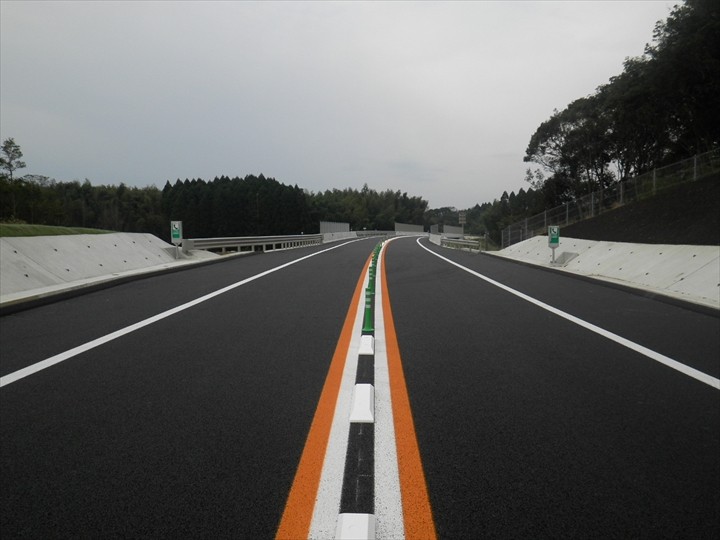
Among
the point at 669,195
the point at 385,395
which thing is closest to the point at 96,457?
the point at 385,395

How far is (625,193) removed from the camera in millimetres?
27516

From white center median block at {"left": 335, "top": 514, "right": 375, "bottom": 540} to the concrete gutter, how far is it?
915 centimetres

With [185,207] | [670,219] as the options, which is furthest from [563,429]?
[185,207]

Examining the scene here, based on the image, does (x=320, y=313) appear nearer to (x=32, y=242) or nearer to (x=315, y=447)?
(x=315, y=447)

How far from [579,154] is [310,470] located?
6306cm

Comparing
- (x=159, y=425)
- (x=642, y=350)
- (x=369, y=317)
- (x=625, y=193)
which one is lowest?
(x=642, y=350)

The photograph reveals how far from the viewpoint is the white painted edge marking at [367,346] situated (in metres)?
6.05

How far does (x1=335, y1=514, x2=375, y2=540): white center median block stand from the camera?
234 cm

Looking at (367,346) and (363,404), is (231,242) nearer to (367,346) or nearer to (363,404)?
(367,346)

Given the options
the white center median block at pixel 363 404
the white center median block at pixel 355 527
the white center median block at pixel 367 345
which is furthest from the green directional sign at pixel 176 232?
the white center median block at pixel 355 527

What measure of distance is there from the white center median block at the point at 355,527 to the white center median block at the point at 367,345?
3.55 meters

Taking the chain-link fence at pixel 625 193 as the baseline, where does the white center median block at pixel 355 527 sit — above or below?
below

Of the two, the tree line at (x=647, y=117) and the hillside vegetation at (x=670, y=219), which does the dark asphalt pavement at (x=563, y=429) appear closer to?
the hillside vegetation at (x=670, y=219)

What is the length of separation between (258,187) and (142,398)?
133 meters
